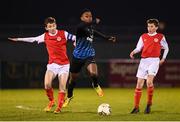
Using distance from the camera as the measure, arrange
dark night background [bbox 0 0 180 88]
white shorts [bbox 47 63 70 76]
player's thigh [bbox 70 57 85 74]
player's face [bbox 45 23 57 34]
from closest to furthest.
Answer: player's face [bbox 45 23 57 34] → white shorts [bbox 47 63 70 76] → player's thigh [bbox 70 57 85 74] → dark night background [bbox 0 0 180 88]

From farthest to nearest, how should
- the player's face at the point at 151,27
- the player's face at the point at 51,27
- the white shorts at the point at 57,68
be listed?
the white shorts at the point at 57,68 → the player's face at the point at 51,27 → the player's face at the point at 151,27

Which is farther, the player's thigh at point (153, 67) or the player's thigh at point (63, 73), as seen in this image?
the player's thigh at point (63, 73)

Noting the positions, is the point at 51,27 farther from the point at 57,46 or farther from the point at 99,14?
the point at 99,14

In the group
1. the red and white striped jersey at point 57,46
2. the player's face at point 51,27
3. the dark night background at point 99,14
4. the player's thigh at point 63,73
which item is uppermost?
the dark night background at point 99,14

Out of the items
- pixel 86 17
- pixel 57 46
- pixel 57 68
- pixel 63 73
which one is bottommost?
pixel 63 73

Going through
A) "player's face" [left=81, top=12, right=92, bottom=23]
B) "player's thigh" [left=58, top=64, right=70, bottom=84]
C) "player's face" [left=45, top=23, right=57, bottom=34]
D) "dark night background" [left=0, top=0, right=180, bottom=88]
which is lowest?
"player's thigh" [left=58, top=64, right=70, bottom=84]

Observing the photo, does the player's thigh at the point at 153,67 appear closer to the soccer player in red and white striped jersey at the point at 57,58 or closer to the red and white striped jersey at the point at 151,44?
the red and white striped jersey at the point at 151,44

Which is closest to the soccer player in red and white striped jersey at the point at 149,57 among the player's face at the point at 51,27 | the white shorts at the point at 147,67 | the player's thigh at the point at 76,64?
the white shorts at the point at 147,67

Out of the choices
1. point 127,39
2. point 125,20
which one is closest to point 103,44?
point 127,39

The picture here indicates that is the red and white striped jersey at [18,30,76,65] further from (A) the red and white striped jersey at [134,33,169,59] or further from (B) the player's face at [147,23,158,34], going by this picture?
(B) the player's face at [147,23,158,34]

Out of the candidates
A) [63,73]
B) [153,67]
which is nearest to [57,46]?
[63,73]

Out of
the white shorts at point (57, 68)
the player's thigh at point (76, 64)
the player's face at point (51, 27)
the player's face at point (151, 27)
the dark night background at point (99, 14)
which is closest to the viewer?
the player's face at point (151, 27)

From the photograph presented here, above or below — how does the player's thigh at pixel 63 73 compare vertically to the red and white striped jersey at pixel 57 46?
below

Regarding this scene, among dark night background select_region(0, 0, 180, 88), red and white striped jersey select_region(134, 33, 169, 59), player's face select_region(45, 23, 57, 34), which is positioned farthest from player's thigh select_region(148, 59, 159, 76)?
dark night background select_region(0, 0, 180, 88)
